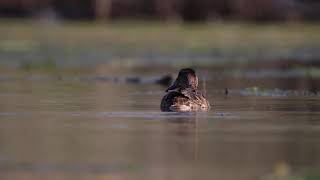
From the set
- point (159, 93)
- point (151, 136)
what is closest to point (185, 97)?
point (151, 136)

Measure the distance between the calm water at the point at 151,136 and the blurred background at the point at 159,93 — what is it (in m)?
0.01

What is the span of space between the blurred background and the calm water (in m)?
0.01

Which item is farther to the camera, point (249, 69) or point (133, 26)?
point (133, 26)

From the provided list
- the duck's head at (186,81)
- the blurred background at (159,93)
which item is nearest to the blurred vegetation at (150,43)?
the blurred background at (159,93)

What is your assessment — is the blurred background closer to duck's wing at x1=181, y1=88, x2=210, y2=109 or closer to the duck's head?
duck's wing at x1=181, y1=88, x2=210, y2=109

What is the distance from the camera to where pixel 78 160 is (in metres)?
10.7

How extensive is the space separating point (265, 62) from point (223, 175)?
1916cm

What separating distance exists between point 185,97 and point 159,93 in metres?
3.60

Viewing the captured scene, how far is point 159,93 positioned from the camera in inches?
745

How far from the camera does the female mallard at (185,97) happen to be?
15.1 meters

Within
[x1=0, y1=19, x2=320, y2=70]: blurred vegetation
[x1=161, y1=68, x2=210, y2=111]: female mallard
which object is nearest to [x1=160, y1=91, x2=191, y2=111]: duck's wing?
[x1=161, y1=68, x2=210, y2=111]: female mallard

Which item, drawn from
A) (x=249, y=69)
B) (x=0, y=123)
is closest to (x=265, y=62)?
(x=249, y=69)

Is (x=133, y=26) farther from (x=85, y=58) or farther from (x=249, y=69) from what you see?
(x=249, y=69)

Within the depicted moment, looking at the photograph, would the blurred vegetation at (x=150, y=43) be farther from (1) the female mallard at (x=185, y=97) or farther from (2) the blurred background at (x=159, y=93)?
(1) the female mallard at (x=185, y=97)
